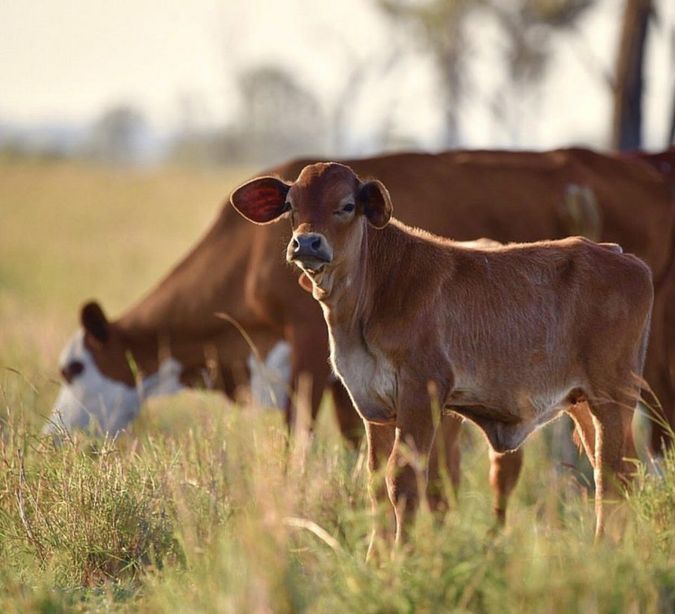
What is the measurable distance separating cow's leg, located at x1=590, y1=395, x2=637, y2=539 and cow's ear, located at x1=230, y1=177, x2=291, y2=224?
1549 millimetres

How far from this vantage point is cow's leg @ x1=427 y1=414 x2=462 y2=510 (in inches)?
256

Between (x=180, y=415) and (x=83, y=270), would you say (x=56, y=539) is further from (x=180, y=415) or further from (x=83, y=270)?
(x=83, y=270)

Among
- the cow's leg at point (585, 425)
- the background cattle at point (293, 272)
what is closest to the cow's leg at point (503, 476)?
the cow's leg at point (585, 425)

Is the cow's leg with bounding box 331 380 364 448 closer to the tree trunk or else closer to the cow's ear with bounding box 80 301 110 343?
the cow's ear with bounding box 80 301 110 343

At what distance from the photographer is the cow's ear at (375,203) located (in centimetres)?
514

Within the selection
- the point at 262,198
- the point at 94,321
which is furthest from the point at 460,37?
the point at 262,198

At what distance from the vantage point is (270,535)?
4203mm

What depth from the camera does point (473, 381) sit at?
531 cm

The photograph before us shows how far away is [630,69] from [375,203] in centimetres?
638

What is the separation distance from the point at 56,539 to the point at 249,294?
10.3ft

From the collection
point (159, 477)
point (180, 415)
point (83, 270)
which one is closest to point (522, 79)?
point (83, 270)

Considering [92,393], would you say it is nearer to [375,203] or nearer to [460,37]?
[375,203]

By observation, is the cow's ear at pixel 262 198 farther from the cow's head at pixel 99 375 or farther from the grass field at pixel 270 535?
the cow's head at pixel 99 375

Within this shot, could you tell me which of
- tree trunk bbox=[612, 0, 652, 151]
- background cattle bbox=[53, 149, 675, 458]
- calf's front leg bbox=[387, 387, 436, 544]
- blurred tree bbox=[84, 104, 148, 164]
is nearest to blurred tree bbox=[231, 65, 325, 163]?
blurred tree bbox=[84, 104, 148, 164]
